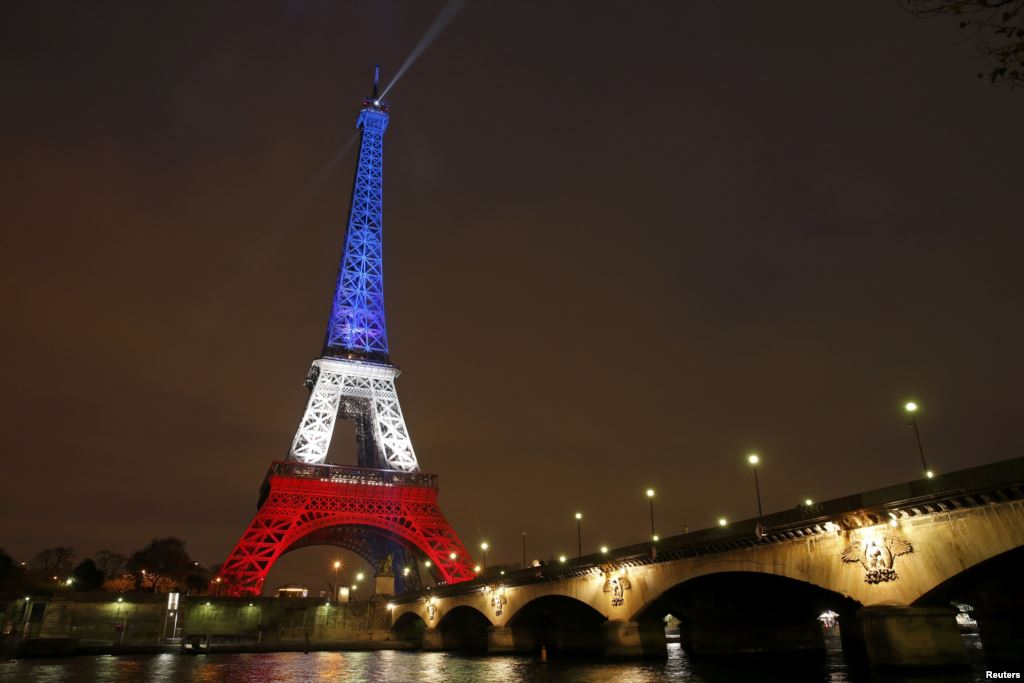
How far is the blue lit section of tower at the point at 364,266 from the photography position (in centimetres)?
10488

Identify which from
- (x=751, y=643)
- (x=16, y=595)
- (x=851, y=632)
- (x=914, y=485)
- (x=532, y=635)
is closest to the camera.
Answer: (x=914, y=485)

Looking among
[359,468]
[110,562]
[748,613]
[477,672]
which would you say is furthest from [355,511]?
[110,562]

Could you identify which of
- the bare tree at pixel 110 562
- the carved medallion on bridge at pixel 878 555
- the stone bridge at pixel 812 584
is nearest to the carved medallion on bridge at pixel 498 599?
the stone bridge at pixel 812 584

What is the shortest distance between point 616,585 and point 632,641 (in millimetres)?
3425

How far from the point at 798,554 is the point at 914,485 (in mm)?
7242

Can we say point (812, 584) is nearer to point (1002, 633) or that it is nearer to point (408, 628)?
point (1002, 633)

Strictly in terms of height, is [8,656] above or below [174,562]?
below

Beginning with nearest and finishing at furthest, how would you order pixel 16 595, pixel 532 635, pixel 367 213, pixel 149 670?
1. pixel 149 670
2. pixel 532 635
3. pixel 16 595
4. pixel 367 213

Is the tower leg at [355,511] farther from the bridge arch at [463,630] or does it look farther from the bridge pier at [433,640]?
the bridge pier at [433,640]

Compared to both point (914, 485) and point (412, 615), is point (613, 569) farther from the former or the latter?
point (412, 615)

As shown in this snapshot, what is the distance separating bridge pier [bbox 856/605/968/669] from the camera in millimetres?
24672

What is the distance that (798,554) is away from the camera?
3142 cm

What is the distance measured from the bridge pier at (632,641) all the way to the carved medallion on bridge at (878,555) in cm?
1883

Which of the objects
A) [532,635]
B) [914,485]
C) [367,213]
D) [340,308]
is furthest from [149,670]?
[367,213]
